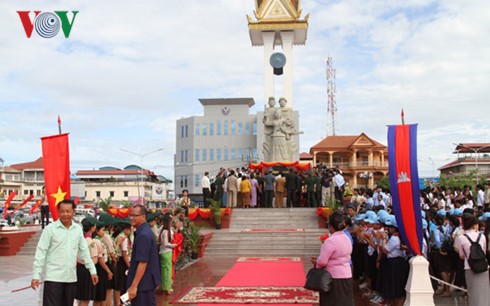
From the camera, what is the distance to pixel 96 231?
6586 millimetres

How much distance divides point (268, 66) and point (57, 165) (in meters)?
35.5

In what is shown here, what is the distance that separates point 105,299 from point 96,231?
2.93 ft

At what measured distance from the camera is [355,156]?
61.7 metres

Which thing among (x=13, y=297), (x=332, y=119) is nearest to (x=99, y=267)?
(x=13, y=297)

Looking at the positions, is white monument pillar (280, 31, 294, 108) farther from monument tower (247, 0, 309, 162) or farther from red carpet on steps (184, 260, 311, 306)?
red carpet on steps (184, 260, 311, 306)

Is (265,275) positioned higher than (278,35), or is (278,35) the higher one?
(278,35)

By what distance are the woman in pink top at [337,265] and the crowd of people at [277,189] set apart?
13.7 m

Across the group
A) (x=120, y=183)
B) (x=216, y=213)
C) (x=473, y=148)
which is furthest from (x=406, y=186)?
(x=120, y=183)

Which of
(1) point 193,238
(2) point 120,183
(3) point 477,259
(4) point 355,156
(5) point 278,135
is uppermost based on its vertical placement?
(4) point 355,156

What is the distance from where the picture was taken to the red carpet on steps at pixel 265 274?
9.66 m

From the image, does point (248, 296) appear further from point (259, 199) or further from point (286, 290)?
point (259, 199)

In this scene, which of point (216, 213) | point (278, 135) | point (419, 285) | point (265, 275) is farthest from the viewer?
point (278, 135)

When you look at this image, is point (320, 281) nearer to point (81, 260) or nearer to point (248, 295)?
point (81, 260)

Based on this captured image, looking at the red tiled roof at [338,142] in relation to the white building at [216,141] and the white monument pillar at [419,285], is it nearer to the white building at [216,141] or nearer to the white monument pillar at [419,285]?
the white building at [216,141]
